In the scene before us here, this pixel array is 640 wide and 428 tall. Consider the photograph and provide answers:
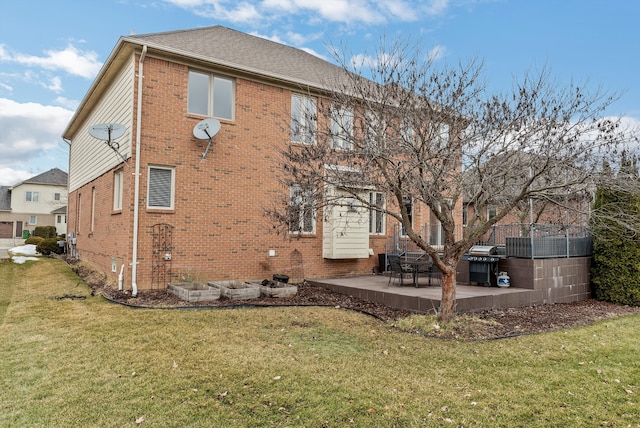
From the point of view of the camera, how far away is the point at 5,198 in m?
46.5

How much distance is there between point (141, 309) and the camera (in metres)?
7.68

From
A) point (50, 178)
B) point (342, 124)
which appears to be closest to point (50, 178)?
point (50, 178)

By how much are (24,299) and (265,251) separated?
17.7ft

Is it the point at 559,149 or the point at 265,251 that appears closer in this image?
the point at 559,149

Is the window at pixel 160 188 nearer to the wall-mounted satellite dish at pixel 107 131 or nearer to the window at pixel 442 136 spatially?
the wall-mounted satellite dish at pixel 107 131

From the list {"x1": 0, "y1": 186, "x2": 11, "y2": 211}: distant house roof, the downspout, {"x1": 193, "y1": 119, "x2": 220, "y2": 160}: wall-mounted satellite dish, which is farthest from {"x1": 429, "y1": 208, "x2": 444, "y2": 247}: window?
{"x1": 0, "y1": 186, "x2": 11, "y2": 211}: distant house roof

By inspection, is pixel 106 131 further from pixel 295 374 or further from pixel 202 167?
pixel 295 374

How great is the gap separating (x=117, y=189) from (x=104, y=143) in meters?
2.15

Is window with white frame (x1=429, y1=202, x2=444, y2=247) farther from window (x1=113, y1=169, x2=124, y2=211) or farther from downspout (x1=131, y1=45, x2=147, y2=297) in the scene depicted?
window (x1=113, y1=169, x2=124, y2=211)

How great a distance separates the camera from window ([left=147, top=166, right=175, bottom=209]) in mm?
9453

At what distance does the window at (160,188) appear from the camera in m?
9.45

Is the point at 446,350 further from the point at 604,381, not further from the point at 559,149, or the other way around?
the point at 559,149

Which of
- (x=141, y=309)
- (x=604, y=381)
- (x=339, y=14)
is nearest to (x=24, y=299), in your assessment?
(x=141, y=309)

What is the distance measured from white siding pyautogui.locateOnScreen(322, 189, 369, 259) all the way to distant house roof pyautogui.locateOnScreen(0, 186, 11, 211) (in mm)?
48021
